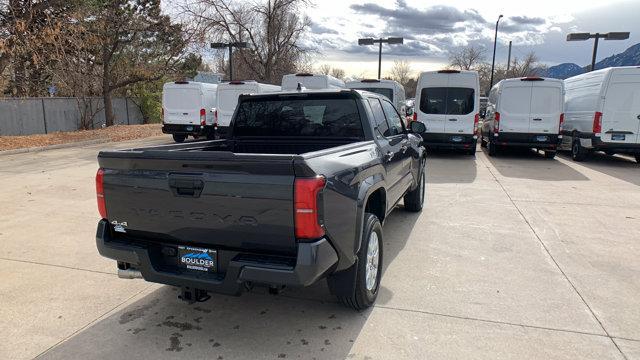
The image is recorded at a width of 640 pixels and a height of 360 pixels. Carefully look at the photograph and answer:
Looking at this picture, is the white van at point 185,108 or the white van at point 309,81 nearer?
the white van at point 309,81

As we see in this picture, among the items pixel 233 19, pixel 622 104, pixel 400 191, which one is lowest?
pixel 400 191

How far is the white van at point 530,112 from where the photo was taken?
12758 millimetres

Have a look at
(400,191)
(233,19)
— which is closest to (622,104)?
(400,191)

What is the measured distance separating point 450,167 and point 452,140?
1.91 m

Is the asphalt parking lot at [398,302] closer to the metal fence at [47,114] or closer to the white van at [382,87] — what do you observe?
the white van at [382,87]

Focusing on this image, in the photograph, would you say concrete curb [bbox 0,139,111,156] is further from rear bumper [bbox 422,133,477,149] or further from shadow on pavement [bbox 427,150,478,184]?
shadow on pavement [bbox 427,150,478,184]

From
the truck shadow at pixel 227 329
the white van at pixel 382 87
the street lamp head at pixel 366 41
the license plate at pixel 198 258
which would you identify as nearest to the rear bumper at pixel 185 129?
the white van at pixel 382 87

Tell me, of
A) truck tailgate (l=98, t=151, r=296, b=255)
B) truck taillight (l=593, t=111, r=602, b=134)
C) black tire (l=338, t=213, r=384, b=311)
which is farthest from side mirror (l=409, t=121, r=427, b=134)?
truck taillight (l=593, t=111, r=602, b=134)

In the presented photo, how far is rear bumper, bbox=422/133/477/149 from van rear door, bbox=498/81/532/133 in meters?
1.04

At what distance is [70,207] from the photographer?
694cm

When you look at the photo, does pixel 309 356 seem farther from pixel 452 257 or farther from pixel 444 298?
pixel 452 257

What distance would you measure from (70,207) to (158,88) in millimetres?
22598

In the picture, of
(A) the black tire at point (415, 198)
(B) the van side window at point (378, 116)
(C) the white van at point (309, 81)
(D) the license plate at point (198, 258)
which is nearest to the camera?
(D) the license plate at point (198, 258)

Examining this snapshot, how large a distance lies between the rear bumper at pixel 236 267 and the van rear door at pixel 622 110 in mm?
12208
